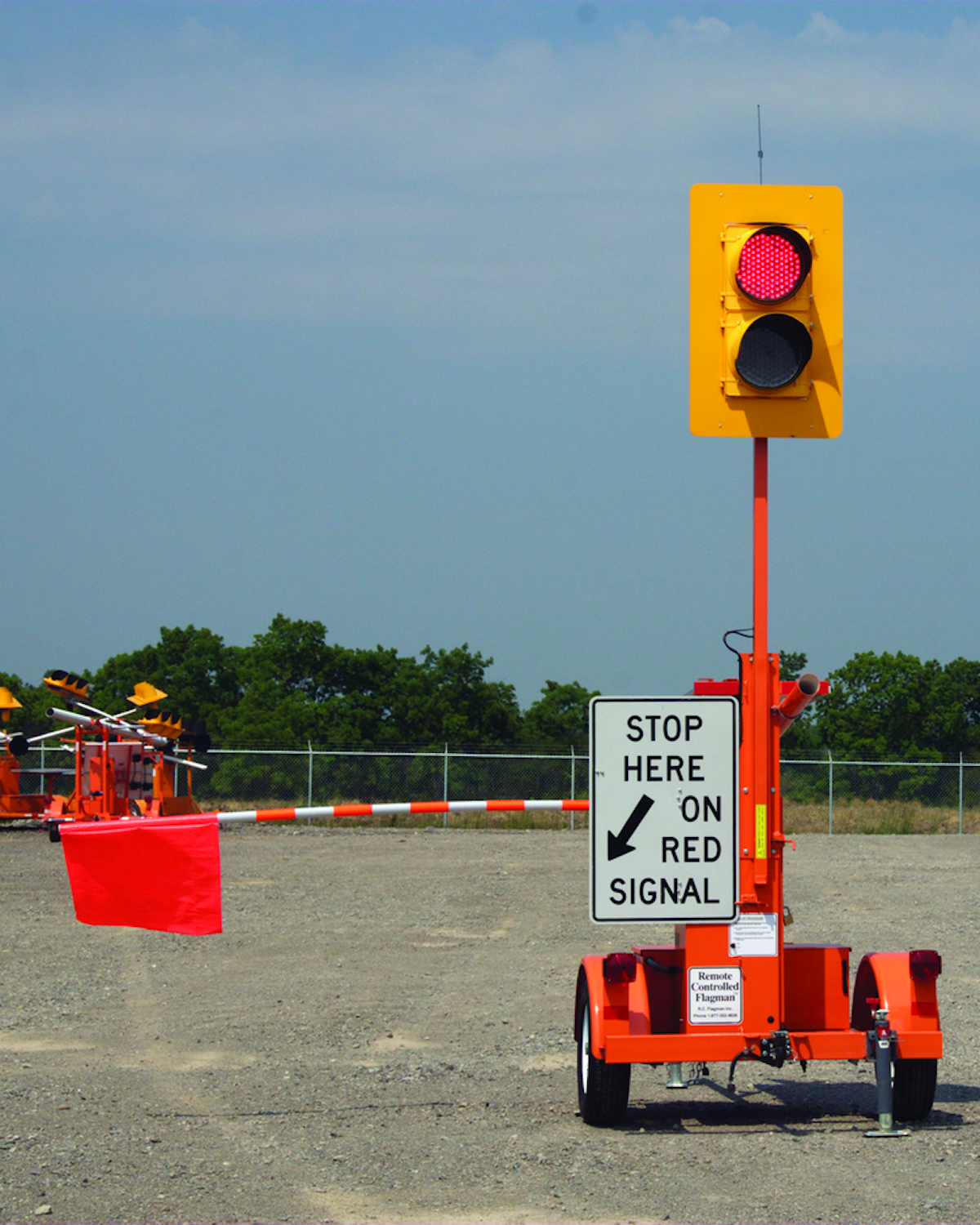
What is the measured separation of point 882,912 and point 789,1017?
35.2 ft

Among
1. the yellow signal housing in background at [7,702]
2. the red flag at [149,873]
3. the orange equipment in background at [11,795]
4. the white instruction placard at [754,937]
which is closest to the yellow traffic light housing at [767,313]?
the white instruction placard at [754,937]

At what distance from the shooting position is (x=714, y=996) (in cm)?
676

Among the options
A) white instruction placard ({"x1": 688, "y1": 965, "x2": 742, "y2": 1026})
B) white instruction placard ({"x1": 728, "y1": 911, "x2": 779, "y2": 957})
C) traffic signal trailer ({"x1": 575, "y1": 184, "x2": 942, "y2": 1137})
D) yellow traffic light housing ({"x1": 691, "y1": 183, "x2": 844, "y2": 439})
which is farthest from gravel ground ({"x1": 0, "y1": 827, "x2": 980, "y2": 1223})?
yellow traffic light housing ({"x1": 691, "y1": 183, "x2": 844, "y2": 439})

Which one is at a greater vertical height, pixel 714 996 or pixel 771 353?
pixel 771 353

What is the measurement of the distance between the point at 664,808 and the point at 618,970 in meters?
0.79

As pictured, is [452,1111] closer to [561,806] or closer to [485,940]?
[561,806]

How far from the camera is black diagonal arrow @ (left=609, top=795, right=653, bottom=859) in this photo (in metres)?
6.66

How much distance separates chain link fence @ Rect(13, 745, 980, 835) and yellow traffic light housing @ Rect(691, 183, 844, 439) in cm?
2951

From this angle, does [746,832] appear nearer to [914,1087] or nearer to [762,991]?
[762,991]

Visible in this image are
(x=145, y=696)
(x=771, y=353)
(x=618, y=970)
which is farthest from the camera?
(x=145, y=696)

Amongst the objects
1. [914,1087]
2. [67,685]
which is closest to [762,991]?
[914,1087]

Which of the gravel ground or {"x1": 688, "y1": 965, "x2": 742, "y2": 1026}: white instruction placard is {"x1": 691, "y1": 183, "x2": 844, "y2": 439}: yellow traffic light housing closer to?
{"x1": 688, "y1": 965, "x2": 742, "y2": 1026}: white instruction placard

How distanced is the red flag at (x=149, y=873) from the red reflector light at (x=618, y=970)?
1932 mm

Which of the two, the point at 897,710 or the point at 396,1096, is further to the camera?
the point at 897,710
